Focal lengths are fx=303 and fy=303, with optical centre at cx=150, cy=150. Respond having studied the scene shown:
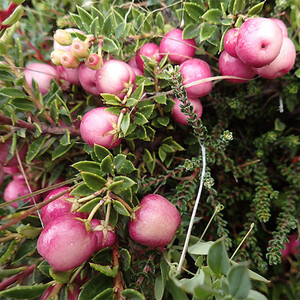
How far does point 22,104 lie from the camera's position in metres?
0.77

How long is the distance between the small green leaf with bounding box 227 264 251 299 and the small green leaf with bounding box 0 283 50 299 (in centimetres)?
36

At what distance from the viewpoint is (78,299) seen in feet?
2.00

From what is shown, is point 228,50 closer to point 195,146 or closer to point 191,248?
point 195,146

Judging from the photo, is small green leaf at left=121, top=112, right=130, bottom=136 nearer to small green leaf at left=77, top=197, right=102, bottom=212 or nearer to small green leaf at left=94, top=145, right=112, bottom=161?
small green leaf at left=94, top=145, right=112, bottom=161

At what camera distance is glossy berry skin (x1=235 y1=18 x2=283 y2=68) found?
592 mm

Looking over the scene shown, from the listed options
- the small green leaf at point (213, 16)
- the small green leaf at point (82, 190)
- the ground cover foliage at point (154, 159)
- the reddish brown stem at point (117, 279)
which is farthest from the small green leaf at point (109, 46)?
the reddish brown stem at point (117, 279)

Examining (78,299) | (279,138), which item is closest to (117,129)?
(78,299)

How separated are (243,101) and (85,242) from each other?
0.59m

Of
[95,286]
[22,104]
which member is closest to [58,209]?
[95,286]

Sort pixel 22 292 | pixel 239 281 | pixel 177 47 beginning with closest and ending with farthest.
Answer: pixel 239 281, pixel 22 292, pixel 177 47

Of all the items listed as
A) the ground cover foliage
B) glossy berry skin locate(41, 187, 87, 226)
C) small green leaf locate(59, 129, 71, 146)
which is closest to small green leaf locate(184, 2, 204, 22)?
the ground cover foliage

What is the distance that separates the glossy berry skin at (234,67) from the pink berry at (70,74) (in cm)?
37

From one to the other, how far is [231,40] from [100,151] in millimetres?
372

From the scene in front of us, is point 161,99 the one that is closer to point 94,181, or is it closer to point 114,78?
point 114,78
